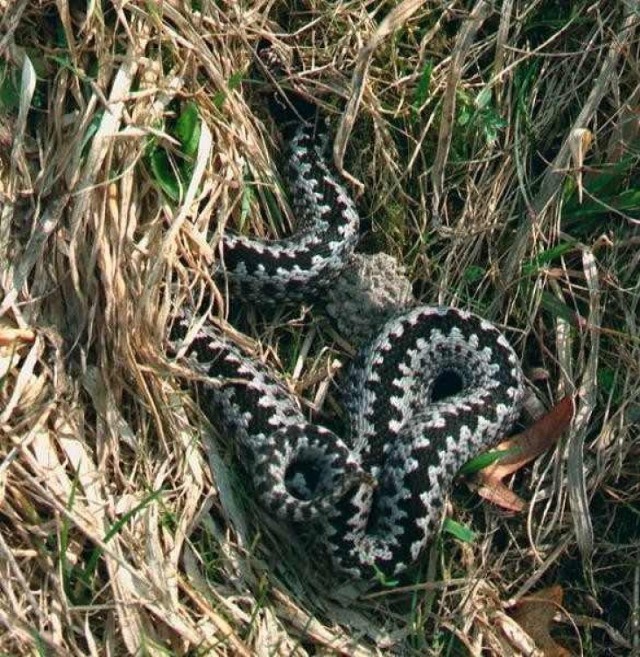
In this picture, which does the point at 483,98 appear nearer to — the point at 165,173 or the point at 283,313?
the point at 283,313

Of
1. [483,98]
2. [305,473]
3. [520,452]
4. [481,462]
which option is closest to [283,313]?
[305,473]

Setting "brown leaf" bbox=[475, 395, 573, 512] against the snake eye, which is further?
the snake eye

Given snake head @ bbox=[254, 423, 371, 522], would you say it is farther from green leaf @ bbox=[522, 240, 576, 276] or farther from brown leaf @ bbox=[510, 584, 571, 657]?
green leaf @ bbox=[522, 240, 576, 276]

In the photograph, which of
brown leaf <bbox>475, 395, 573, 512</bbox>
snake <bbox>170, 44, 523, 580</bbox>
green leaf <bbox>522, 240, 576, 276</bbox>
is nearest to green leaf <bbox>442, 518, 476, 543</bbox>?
snake <bbox>170, 44, 523, 580</bbox>

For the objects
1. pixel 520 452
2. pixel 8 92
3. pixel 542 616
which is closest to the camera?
pixel 8 92

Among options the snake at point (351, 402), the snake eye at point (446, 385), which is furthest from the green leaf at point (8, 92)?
the snake eye at point (446, 385)

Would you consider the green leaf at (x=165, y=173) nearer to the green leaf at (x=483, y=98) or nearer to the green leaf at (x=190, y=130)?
the green leaf at (x=190, y=130)
